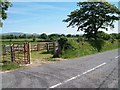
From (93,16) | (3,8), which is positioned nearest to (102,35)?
(93,16)

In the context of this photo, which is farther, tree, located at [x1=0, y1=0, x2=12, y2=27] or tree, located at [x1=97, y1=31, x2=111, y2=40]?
tree, located at [x1=97, y1=31, x2=111, y2=40]

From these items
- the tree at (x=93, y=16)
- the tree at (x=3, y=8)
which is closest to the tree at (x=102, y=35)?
the tree at (x=93, y=16)

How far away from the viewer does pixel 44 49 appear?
47500 mm

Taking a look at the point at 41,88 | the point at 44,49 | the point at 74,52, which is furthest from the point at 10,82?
the point at 44,49

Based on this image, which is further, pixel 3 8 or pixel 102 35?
pixel 102 35

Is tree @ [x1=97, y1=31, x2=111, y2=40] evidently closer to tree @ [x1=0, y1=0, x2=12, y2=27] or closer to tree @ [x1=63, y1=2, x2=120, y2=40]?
tree @ [x1=63, y1=2, x2=120, y2=40]

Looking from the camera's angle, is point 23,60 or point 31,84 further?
point 23,60

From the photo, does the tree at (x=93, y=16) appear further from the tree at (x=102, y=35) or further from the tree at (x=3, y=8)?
the tree at (x=3, y=8)

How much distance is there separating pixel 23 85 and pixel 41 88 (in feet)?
3.65

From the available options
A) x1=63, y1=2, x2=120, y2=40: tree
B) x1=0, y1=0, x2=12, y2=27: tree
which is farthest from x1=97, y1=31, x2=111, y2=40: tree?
x1=0, y1=0, x2=12, y2=27: tree

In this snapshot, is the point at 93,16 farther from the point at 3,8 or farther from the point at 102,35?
the point at 3,8

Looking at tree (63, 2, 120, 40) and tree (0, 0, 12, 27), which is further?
tree (63, 2, 120, 40)

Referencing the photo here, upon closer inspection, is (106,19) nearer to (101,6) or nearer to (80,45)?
(101,6)

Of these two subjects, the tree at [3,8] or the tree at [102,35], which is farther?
the tree at [102,35]
